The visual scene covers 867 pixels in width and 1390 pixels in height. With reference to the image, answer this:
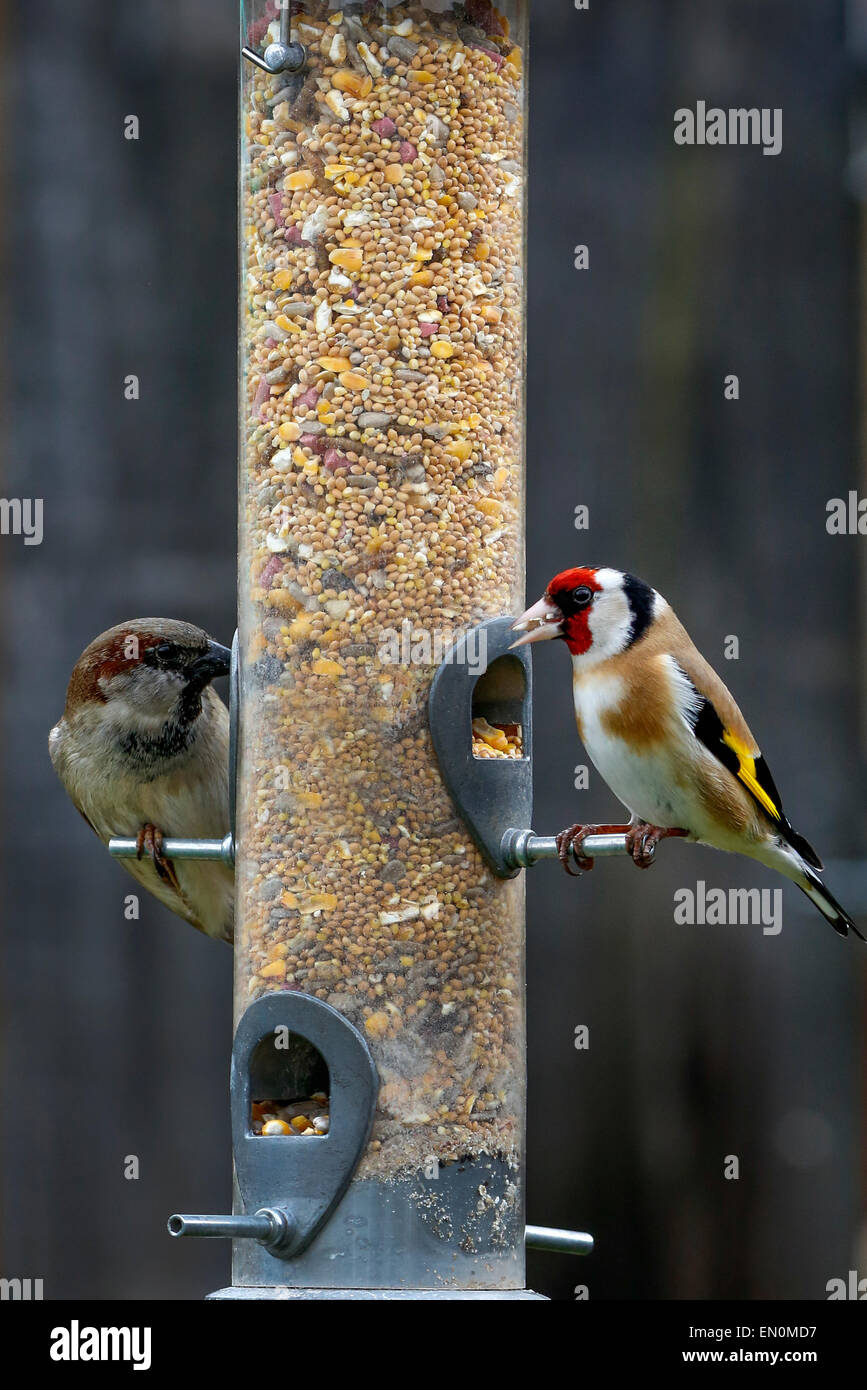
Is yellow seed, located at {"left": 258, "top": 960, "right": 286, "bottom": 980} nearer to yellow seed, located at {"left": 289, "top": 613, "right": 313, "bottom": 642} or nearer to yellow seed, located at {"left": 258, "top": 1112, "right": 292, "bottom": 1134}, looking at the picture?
yellow seed, located at {"left": 258, "top": 1112, "right": 292, "bottom": 1134}

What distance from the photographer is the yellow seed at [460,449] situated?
450 centimetres

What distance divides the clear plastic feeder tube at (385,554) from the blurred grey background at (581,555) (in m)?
1.93

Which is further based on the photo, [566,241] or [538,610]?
[566,241]

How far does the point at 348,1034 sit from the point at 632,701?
3.48 feet

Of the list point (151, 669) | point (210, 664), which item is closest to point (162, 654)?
point (151, 669)

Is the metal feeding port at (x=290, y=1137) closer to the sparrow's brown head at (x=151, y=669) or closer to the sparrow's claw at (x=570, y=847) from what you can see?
the sparrow's claw at (x=570, y=847)

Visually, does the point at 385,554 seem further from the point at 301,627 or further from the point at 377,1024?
the point at 377,1024

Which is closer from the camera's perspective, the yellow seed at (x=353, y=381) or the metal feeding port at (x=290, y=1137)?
the metal feeding port at (x=290, y=1137)

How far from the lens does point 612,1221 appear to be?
651 cm

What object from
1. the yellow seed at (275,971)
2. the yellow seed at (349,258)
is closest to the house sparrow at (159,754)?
the yellow seed at (275,971)

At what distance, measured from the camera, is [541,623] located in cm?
457

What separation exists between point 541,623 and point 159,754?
1.45m

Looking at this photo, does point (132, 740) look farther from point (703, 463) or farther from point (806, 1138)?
point (806, 1138)
